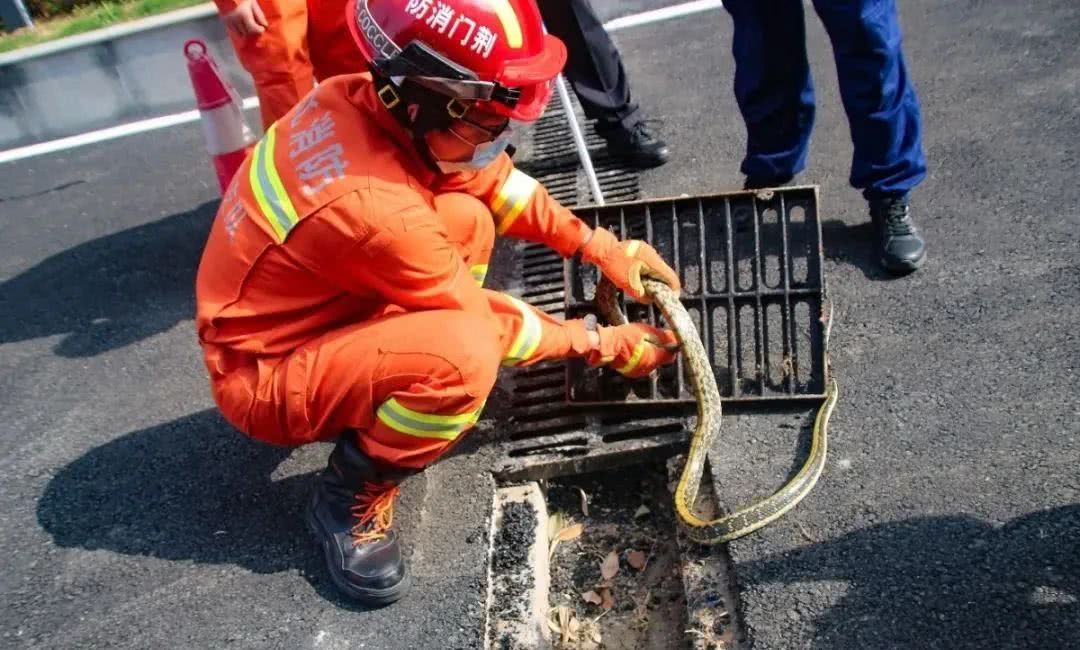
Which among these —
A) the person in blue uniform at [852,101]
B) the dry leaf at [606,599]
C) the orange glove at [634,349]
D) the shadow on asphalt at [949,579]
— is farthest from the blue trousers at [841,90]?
the dry leaf at [606,599]

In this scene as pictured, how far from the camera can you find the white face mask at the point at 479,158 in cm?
245

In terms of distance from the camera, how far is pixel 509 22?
2.31 m

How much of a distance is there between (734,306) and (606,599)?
43.3 inches

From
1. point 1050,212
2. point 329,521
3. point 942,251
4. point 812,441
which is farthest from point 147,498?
point 1050,212

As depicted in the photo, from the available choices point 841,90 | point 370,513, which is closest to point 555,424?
point 370,513

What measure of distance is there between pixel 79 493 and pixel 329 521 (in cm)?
111

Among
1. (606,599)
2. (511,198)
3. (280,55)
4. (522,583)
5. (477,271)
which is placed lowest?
(606,599)

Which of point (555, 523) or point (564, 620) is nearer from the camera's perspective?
point (564, 620)

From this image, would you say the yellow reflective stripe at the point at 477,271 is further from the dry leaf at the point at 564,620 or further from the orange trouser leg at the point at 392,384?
the dry leaf at the point at 564,620

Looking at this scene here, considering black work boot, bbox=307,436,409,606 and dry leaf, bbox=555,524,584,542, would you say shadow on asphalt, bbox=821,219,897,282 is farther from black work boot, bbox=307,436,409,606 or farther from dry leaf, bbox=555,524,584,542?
black work boot, bbox=307,436,409,606

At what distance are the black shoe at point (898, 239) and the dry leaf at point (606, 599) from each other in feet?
5.42

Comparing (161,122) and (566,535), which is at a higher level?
(161,122)

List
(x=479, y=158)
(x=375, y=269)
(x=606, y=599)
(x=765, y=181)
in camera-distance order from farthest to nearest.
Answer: (x=765, y=181), (x=606, y=599), (x=479, y=158), (x=375, y=269)

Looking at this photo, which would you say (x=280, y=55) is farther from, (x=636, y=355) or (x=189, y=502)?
(x=636, y=355)
